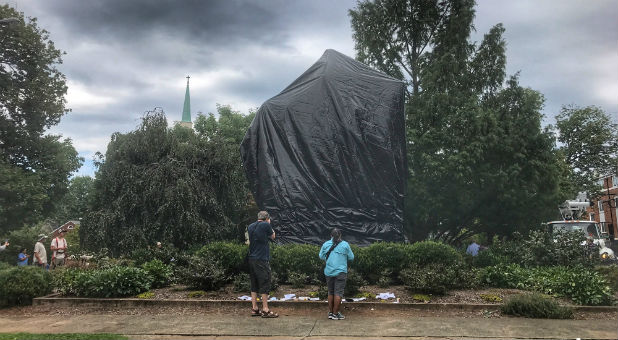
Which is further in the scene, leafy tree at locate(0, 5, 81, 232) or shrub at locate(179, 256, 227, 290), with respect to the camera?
leafy tree at locate(0, 5, 81, 232)

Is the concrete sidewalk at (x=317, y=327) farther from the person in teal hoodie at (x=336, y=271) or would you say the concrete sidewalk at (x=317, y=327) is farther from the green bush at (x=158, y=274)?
the green bush at (x=158, y=274)

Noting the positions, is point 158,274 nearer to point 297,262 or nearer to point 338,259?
point 297,262

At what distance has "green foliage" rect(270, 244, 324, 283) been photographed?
32.9 ft

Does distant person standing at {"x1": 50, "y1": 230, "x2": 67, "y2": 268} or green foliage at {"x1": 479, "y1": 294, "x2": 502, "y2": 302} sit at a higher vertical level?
distant person standing at {"x1": 50, "y1": 230, "x2": 67, "y2": 268}

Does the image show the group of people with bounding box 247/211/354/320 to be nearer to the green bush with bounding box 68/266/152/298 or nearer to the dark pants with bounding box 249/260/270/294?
the dark pants with bounding box 249/260/270/294

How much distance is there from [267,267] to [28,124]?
22.6 meters

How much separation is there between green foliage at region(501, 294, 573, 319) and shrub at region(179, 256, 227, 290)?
220 inches

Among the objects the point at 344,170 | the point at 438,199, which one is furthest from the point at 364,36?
the point at 344,170

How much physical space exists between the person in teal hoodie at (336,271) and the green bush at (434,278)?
1978mm

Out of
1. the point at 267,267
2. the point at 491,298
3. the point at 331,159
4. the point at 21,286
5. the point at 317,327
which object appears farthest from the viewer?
the point at 331,159

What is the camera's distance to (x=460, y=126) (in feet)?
59.2

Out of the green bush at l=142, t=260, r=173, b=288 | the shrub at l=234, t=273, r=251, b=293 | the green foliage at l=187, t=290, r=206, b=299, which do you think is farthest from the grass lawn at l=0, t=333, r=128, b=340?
the green bush at l=142, t=260, r=173, b=288

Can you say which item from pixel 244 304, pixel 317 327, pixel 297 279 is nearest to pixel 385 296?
pixel 297 279

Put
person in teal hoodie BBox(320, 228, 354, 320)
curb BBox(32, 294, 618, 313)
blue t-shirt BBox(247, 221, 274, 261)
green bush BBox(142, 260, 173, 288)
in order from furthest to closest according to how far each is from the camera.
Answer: green bush BBox(142, 260, 173, 288) < curb BBox(32, 294, 618, 313) < blue t-shirt BBox(247, 221, 274, 261) < person in teal hoodie BBox(320, 228, 354, 320)
